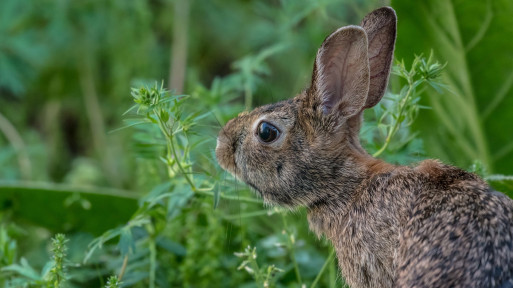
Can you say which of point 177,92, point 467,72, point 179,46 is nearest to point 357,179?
point 467,72

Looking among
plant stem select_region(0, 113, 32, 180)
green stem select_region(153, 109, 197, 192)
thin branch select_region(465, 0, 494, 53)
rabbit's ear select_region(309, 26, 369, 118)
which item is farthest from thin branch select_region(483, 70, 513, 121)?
plant stem select_region(0, 113, 32, 180)

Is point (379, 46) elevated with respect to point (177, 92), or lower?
lower

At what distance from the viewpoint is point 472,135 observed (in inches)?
167

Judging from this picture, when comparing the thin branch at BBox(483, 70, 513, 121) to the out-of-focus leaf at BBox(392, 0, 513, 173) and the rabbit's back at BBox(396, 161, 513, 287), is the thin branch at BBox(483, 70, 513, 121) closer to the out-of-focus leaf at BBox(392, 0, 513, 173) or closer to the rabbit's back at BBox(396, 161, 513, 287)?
the out-of-focus leaf at BBox(392, 0, 513, 173)

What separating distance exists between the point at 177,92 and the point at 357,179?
8.38ft

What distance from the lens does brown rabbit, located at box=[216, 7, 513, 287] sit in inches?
99.7

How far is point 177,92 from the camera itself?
538 centimetres

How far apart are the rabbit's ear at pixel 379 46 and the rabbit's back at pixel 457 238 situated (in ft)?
1.70

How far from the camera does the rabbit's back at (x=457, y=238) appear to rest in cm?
238

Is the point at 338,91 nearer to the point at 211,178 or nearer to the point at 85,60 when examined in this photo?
the point at 211,178

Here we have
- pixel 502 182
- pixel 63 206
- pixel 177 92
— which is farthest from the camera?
pixel 177 92

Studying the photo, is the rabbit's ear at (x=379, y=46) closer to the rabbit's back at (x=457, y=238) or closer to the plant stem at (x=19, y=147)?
the rabbit's back at (x=457, y=238)

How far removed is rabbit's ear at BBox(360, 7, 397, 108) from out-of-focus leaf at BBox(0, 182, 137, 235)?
149cm

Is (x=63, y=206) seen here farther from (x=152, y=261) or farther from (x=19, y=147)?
(x=19, y=147)
